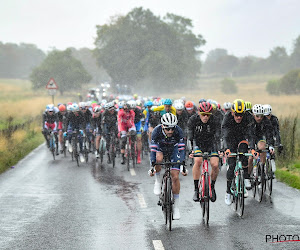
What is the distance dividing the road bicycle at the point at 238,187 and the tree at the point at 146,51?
79040 mm

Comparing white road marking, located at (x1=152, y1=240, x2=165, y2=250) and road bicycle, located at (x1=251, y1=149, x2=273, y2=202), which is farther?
road bicycle, located at (x1=251, y1=149, x2=273, y2=202)

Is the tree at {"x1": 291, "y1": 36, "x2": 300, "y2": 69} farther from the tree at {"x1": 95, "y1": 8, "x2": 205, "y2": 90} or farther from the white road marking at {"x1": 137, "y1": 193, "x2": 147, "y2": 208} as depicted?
the white road marking at {"x1": 137, "y1": 193, "x2": 147, "y2": 208}

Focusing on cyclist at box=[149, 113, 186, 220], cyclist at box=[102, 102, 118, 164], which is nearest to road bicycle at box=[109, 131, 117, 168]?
cyclist at box=[102, 102, 118, 164]

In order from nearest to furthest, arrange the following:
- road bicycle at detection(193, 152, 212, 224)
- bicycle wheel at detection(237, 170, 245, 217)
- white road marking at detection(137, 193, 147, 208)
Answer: road bicycle at detection(193, 152, 212, 224)
bicycle wheel at detection(237, 170, 245, 217)
white road marking at detection(137, 193, 147, 208)

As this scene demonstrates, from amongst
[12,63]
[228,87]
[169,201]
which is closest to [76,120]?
[169,201]

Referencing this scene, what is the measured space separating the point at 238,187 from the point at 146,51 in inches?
3372

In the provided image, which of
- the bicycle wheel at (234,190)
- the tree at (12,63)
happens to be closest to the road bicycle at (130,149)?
the bicycle wheel at (234,190)

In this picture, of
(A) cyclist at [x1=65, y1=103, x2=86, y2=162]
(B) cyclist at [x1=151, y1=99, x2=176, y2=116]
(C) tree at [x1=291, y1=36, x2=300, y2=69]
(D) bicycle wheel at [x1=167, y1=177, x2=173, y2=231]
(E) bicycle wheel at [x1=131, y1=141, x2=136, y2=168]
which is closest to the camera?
(D) bicycle wheel at [x1=167, y1=177, x2=173, y2=231]

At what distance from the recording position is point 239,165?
9562 mm

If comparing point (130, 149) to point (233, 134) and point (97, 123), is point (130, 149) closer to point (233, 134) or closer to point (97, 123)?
point (97, 123)

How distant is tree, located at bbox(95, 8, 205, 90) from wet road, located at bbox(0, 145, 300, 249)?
75912mm

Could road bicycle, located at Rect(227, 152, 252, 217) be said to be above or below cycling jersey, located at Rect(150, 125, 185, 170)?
below

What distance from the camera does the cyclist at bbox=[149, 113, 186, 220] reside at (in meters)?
8.70

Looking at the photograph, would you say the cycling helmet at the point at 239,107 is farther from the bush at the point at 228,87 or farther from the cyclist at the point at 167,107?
the bush at the point at 228,87
